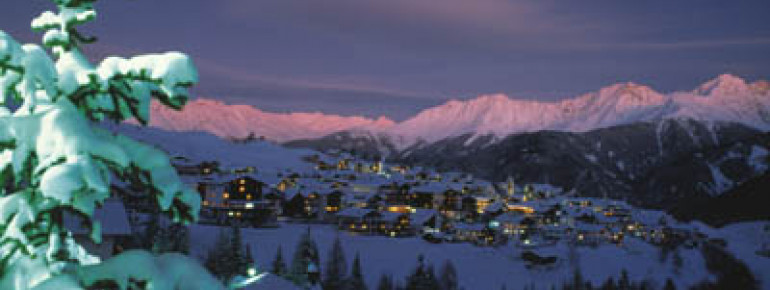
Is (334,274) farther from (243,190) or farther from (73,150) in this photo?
(73,150)

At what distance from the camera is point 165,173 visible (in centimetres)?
539

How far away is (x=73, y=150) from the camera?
15.4 feet

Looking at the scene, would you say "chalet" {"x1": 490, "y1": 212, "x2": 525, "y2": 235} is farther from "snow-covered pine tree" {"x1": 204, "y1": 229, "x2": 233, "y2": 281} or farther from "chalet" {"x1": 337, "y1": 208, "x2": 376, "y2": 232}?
"snow-covered pine tree" {"x1": 204, "y1": 229, "x2": 233, "y2": 281}

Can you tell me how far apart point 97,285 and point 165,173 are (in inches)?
36.4

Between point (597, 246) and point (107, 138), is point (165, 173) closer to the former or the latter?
point (107, 138)

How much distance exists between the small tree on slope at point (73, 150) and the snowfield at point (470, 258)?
6834 cm

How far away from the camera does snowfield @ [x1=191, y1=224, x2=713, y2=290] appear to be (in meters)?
84.4

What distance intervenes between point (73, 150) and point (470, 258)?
96098 millimetres

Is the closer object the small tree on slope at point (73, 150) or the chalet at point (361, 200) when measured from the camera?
the small tree on slope at point (73, 150)

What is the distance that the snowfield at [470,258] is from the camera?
84375 millimetres

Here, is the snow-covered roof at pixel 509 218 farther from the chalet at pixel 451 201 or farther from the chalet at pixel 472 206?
the chalet at pixel 451 201

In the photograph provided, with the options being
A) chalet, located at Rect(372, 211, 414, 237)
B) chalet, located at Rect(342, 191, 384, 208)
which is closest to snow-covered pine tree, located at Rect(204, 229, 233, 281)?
chalet, located at Rect(372, 211, 414, 237)

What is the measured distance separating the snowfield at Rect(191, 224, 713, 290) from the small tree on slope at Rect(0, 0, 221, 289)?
68.3 metres

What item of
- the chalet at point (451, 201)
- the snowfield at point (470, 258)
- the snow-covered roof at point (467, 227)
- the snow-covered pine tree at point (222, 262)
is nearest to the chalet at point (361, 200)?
the snowfield at point (470, 258)
